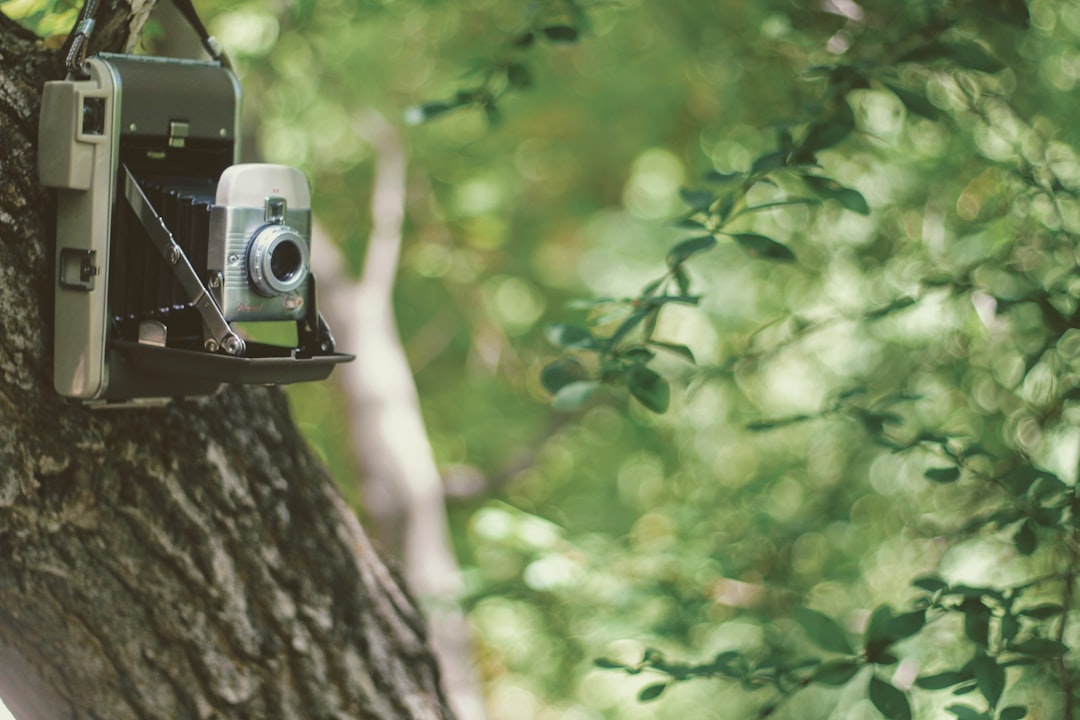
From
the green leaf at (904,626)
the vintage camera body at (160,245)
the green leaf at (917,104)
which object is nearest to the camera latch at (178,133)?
the vintage camera body at (160,245)

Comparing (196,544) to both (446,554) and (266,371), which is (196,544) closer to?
(266,371)

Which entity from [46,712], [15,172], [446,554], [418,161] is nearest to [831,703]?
[446,554]

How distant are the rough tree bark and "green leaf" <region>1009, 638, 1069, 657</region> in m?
0.77

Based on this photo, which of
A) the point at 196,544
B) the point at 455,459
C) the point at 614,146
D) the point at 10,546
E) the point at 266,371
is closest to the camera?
Result: the point at 266,371

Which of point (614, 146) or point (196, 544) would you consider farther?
point (614, 146)

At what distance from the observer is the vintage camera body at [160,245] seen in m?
0.98

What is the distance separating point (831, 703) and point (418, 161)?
8.87ft

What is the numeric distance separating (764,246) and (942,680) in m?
0.49

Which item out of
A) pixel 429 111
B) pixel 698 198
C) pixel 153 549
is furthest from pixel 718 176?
pixel 153 549

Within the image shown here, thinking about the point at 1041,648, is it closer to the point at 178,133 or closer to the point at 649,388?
the point at 649,388

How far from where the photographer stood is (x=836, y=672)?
113 centimetres

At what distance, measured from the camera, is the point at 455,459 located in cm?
516

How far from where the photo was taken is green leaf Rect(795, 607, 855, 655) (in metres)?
1.13

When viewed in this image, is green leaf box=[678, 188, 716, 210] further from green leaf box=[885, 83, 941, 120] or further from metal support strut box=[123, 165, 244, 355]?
metal support strut box=[123, 165, 244, 355]
